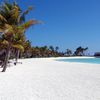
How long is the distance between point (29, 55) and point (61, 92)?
49116 millimetres

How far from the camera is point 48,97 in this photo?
690 cm

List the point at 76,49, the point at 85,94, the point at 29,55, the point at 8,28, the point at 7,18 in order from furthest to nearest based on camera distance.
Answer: the point at 76,49, the point at 29,55, the point at 7,18, the point at 8,28, the point at 85,94

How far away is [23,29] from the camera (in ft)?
48.2

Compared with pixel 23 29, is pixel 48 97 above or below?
below

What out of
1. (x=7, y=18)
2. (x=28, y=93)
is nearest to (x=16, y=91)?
(x=28, y=93)

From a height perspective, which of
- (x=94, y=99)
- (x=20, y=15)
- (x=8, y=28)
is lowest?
(x=94, y=99)

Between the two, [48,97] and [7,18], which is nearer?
[48,97]

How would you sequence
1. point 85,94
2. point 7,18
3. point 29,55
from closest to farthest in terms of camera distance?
point 85,94 < point 7,18 < point 29,55

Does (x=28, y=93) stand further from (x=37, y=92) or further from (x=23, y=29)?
(x=23, y=29)

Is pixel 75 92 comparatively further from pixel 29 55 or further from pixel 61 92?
pixel 29 55

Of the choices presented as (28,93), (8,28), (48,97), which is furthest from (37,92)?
(8,28)

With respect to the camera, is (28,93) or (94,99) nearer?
(94,99)

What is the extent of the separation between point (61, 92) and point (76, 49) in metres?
73.7

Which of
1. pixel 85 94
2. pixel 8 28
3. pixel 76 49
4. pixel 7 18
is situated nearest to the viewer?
pixel 85 94
